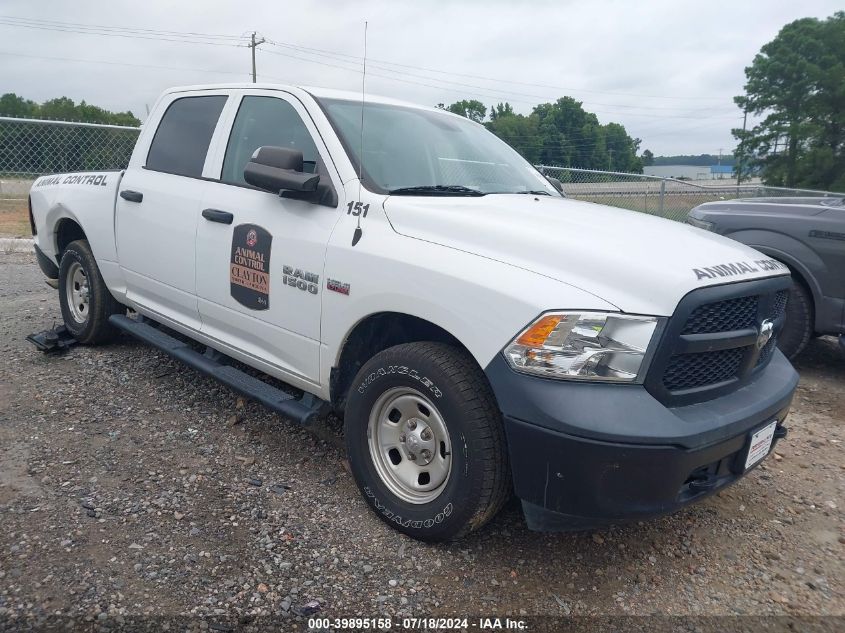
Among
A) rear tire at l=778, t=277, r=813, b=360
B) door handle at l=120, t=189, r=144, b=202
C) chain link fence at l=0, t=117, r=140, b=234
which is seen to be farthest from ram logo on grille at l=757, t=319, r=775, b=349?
chain link fence at l=0, t=117, r=140, b=234

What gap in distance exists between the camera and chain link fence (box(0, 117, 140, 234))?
917 cm

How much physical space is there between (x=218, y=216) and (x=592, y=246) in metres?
2.05

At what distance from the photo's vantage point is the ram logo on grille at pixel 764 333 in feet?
8.96

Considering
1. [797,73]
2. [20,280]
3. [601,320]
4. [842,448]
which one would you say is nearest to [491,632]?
[601,320]

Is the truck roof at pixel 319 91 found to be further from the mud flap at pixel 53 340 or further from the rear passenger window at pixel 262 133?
the mud flap at pixel 53 340

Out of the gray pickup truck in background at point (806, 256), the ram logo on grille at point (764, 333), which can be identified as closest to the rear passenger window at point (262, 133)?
the ram logo on grille at point (764, 333)

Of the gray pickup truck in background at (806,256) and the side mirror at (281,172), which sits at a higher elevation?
the side mirror at (281,172)

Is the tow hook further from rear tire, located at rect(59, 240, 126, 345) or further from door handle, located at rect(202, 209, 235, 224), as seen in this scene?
rear tire, located at rect(59, 240, 126, 345)

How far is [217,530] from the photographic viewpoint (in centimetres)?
291

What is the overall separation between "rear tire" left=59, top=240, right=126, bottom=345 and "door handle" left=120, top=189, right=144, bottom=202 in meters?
0.72

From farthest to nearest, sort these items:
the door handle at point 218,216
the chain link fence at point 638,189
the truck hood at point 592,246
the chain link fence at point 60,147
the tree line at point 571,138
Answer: the tree line at point 571,138 < the chain link fence at point 638,189 < the chain link fence at point 60,147 < the door handle at point 218,216 < the truck hood at point 592,246

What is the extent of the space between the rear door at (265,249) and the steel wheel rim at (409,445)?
1.57 feet

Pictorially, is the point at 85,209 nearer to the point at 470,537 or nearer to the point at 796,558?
the point at 470,537

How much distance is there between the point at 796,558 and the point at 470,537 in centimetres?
140
